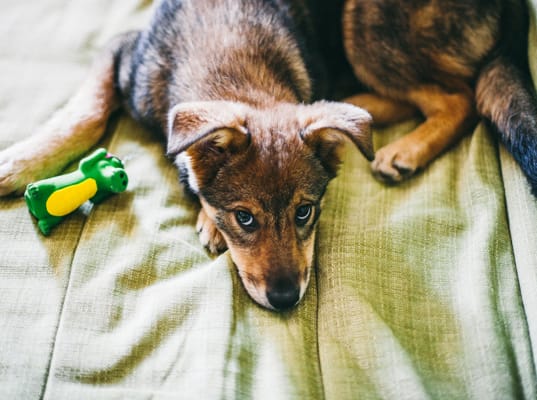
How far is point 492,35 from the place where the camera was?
2432 millimetres

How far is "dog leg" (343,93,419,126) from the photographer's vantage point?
2669 millimetres

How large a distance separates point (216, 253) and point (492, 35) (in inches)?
66.1

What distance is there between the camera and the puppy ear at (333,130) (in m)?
1.84

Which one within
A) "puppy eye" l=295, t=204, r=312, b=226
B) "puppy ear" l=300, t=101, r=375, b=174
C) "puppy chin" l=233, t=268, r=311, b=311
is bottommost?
"puppy chin" l=233, t=268, r=311, b=311

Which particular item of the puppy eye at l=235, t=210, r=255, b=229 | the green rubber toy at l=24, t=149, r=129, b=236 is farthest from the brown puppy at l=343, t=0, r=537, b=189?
the green rubber toy at l=24, t=149, r=129, b=236

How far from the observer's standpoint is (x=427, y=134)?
2.47 metres

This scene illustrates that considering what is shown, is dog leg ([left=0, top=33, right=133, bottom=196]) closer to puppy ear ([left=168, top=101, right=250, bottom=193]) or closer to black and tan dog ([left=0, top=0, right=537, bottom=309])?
black and tan dog ([left=0, top=0, right=537, bottom=309])

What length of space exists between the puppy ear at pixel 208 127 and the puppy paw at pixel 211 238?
13.3 inches

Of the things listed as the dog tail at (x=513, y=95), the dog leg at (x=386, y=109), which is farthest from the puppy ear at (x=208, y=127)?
the dog tail at (x=513, y=95)

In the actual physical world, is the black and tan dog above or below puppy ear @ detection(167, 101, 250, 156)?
below

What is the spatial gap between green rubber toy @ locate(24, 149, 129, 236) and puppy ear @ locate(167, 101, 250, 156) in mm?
405

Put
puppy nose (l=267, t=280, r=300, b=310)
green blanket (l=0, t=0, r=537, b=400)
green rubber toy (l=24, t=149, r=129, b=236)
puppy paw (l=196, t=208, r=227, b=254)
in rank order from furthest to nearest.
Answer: puppy paw (l=196, t=208, r=227, b=254) → green rubber toy (l=24, t=149, r=129, b=236) → puppy nose (l=267, t=280, r=300, b=310) → green blanket (l=0, t=0, r=537, b=400)

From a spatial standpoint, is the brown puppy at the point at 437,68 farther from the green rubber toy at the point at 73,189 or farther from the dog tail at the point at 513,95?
the green rubber toy at the point at 73,189

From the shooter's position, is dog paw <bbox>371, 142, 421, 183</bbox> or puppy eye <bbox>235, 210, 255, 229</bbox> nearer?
puppy eye <bbox>235, 210, 255, 229</bbox>
